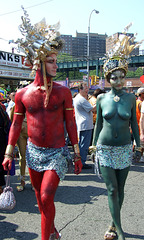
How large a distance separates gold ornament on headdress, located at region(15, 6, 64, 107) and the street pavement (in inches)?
71.8

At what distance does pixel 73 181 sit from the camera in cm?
594

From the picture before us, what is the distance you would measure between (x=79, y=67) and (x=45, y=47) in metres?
54.7

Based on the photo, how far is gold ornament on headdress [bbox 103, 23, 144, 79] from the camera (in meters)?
3.26

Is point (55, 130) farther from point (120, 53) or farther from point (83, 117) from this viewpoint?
point (83, 117)

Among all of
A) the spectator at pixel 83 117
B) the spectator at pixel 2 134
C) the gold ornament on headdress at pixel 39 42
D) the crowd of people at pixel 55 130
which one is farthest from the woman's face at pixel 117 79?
the spectator at pixel 83 117

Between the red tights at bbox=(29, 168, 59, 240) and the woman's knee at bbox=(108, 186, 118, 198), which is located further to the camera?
the woman's knee at bbox=(108, 186, 118, 198)

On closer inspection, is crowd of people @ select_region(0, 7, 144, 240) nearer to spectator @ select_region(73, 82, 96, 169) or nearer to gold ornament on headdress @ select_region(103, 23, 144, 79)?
gold ornament on headdress @ select_region(103, 23, 144, 79)

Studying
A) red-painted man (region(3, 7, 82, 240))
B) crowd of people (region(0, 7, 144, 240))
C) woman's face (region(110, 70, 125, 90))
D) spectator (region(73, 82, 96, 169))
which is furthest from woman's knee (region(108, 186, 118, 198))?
spectator (region(73, 82, 96, 169))

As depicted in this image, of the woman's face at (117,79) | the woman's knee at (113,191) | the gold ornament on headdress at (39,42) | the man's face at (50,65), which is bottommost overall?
the woman's knee at (113,191)

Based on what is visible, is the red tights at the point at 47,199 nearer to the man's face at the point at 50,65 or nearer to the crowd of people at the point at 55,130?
the crowd of people at the point at 55,130

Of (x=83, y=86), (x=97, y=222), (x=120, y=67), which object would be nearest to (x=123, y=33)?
(x=120, y=67)

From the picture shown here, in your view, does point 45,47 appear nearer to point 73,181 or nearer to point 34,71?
point 34,71

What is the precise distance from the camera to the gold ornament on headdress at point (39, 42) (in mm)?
2928

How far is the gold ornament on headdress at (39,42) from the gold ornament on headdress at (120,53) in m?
0.64
